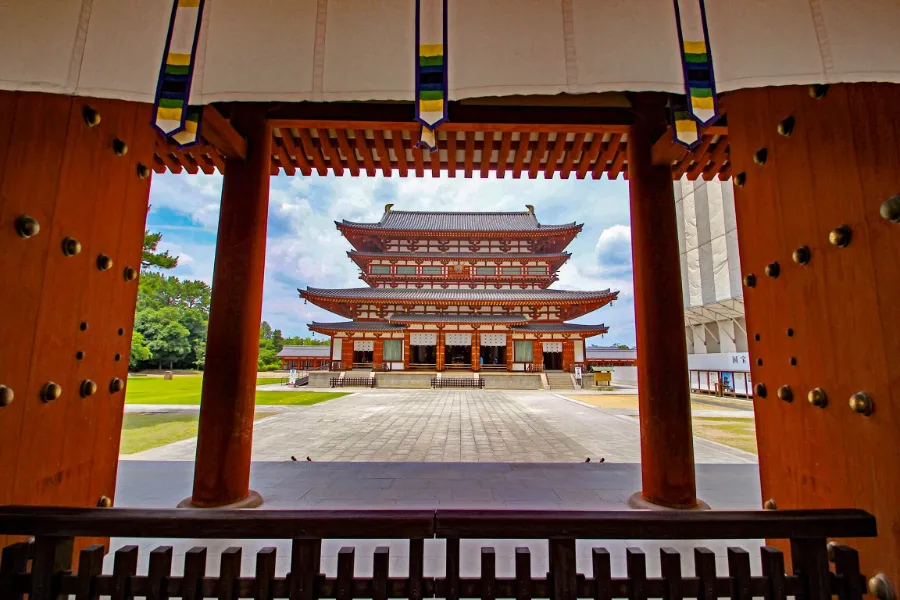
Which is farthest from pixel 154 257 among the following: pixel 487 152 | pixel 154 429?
pixel 487 152

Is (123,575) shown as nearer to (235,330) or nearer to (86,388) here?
(86,388)

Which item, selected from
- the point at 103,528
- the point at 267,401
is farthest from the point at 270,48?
the point at 267,401

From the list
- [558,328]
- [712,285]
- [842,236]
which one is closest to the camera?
[842,236]

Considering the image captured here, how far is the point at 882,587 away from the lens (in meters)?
1.34

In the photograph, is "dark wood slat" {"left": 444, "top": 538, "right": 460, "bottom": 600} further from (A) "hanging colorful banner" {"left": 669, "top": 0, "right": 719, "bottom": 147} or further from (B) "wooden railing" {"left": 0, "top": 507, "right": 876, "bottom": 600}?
(A) "hanging colorful banner" {"left": 669, "top": 0, "right": 719, "bottom": 147}

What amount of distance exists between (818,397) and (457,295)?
20.4 meters

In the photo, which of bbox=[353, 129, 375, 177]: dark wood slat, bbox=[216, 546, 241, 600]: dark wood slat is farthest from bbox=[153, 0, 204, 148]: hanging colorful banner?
bbox=[353, 129, 375, 177]: dark wood slat

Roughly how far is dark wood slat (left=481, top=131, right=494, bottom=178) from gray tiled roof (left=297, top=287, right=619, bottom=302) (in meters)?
17.0

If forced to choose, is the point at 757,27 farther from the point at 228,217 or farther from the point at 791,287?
the point at 228,217

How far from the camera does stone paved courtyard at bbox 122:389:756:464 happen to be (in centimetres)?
527

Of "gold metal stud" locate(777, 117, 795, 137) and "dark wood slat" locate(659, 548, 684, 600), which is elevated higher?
"gold metal stud" locate(777, 117, 795, 137)

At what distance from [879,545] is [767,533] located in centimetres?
57

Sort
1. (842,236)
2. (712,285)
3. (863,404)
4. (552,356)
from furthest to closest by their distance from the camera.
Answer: (552,356) → (712,285) → (842,236) → (863,404)

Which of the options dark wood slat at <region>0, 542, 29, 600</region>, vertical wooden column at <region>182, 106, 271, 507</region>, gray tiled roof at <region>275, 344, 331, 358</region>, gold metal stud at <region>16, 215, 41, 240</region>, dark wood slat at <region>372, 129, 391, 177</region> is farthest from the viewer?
gray tiled roof at <region>275, 344, 331, 358</region>
